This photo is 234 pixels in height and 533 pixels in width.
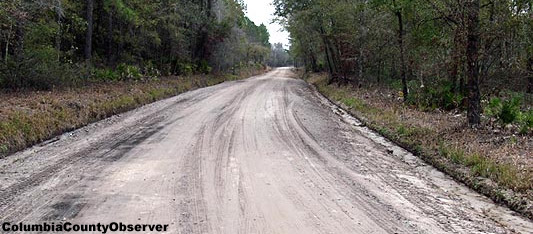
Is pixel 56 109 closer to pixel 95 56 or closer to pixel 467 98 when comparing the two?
pixel 467 98

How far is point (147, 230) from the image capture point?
4344mm

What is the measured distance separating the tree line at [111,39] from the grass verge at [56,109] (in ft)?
3.60

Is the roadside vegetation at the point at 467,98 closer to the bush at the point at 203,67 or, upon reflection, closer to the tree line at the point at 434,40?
the tree line at the point at 434,40

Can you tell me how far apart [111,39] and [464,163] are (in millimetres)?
21524

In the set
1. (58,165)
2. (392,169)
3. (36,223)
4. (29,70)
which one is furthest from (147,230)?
(29,70)

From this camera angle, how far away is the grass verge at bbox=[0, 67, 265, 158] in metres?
8.66

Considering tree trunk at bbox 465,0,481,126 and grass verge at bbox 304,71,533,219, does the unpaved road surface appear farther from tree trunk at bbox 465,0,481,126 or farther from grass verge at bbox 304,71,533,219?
tree trunk at bbox 465,0,481,126

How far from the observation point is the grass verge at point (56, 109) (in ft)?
28.4

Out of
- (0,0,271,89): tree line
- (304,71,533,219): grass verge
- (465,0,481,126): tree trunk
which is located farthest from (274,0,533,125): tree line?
(0,0,271,89): tree line

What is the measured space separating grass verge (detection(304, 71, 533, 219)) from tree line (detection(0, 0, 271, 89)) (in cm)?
1026

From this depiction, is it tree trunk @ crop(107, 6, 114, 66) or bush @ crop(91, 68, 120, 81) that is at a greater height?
tree trunk @ crop(107, 6, 114, 66)

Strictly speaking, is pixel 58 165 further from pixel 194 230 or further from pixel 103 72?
pixel 103 72

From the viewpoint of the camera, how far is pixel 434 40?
13.9 metres

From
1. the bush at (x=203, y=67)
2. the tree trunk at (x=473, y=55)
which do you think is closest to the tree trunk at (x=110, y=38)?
the bush at (x=203, y=67)
